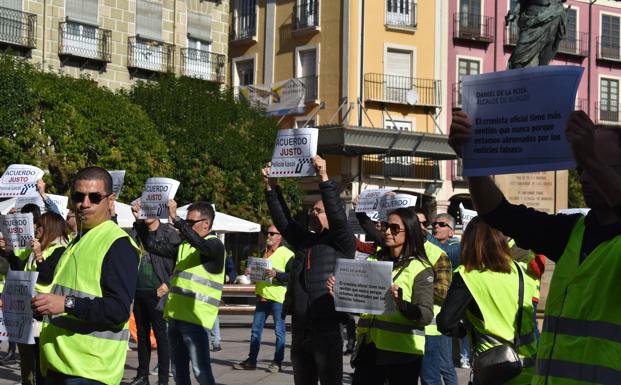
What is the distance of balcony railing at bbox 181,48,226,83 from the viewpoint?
40.9 meters

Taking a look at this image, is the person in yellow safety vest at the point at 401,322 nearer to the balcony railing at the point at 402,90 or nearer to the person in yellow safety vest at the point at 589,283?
the person in yellow safety vest at the point at 589,283

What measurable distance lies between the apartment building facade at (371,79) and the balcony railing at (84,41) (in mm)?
8242

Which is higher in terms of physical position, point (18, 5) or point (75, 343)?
point (18, 5)

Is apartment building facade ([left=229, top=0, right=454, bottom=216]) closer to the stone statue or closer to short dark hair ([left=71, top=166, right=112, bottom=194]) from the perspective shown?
the stone statue

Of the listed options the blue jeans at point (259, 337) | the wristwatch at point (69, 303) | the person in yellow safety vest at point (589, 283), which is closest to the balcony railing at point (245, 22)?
the blue jeans at point (259, 337)

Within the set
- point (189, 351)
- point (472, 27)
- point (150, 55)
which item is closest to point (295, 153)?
point (189, 351)

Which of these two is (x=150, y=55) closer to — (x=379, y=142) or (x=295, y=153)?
(x=379, y=142)

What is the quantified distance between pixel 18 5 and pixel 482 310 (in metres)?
31.3

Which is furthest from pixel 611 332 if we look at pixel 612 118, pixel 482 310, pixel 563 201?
pixel 612 118

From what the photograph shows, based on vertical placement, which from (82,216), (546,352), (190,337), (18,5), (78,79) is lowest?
(190,337)

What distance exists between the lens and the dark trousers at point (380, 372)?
801 cm

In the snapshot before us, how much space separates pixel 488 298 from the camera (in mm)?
6891

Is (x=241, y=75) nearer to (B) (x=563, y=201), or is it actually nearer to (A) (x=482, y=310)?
(B) (x=563, y=201)

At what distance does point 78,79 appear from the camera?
1367 inches
